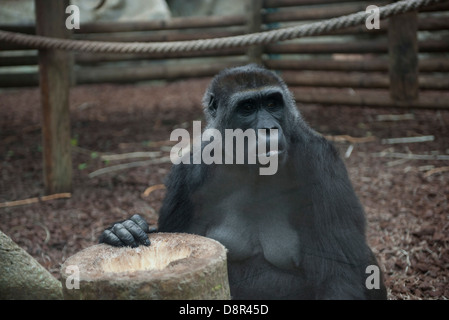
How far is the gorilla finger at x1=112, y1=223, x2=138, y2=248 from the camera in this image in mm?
2520

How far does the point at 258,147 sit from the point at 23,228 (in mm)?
2707

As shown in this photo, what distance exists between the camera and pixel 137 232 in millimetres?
2564

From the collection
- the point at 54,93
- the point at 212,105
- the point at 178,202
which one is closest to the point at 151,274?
the point at 178,202

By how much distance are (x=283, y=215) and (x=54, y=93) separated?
9.38ft

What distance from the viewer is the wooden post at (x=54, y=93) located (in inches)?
189

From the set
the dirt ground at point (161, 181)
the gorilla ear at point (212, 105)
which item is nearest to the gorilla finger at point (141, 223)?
the gorilla ear at point (212, 105)

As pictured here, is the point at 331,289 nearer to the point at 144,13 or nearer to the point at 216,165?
the point at 216,165

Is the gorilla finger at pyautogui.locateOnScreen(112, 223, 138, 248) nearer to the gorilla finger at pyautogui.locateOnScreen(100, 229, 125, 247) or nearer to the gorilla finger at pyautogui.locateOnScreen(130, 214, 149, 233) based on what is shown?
the gorilla finger at pyautogui.locateOnScreen(100, 229, 125, 247)

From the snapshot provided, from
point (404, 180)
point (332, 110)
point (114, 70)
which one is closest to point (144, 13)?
point (114, 70)

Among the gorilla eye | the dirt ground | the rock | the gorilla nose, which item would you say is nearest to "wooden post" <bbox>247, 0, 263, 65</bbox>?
the dirt ground

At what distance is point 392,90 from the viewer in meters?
6.76

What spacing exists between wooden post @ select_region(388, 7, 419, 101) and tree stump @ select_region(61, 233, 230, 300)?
4.88m

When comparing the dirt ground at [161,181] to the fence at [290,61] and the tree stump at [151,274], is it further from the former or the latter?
the tree stump at [151,274]

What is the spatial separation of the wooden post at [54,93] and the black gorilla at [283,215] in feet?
7.92
